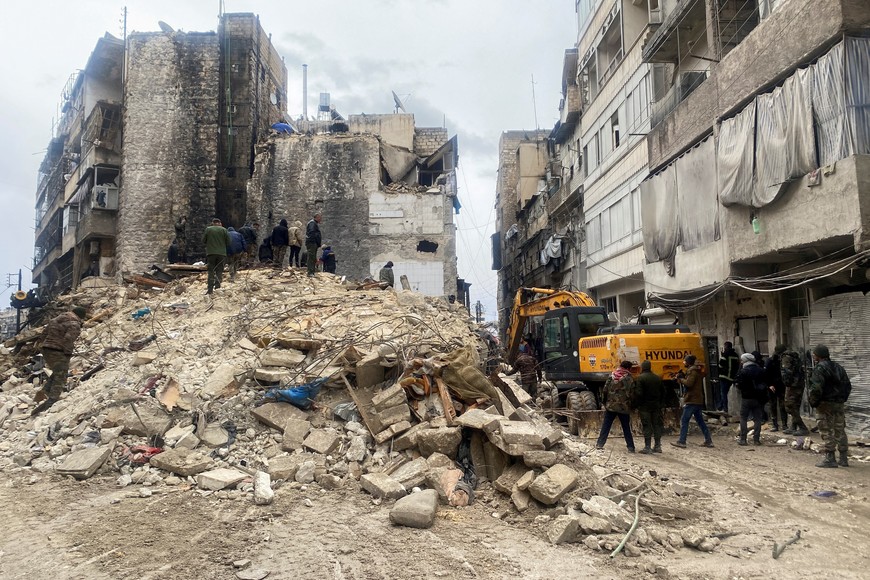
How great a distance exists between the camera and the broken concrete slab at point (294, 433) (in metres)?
6.62

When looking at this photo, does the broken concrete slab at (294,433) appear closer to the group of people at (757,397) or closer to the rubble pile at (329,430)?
the rubble pile at (329,430)

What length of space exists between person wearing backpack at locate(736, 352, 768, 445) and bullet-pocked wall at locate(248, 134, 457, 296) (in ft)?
41.5

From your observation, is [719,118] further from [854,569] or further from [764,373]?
[854,569]

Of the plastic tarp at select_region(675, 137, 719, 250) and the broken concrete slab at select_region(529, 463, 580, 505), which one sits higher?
the plastic tarp at select_region(675, 137, 719, 250)

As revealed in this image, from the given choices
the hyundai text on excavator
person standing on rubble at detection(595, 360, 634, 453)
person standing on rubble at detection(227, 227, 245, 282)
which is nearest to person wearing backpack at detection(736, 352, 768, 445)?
the hyundai text on excavator

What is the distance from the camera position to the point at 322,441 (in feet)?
21.6

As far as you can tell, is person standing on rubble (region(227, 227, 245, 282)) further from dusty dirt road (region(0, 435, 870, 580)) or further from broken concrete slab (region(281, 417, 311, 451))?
dusty dirt road (region(0, 435, 870, 580))

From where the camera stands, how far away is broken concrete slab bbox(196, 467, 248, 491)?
5715mm

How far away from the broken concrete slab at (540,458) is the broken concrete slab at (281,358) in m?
3.94

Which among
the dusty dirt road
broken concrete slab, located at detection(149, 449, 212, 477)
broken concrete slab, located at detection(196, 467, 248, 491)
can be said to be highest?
broken concrete slab, located at detection(149, 449, 212, 477)

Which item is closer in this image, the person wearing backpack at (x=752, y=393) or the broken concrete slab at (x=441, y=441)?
the broken concrete slab at (x=441, y=441)

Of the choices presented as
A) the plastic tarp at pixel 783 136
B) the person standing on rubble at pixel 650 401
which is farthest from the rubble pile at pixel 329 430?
the plastic tarp at pixel 783 136

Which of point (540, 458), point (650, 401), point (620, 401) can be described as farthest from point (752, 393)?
point (540, 458)

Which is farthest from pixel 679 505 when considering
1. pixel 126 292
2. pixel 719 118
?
pixel 126 292
